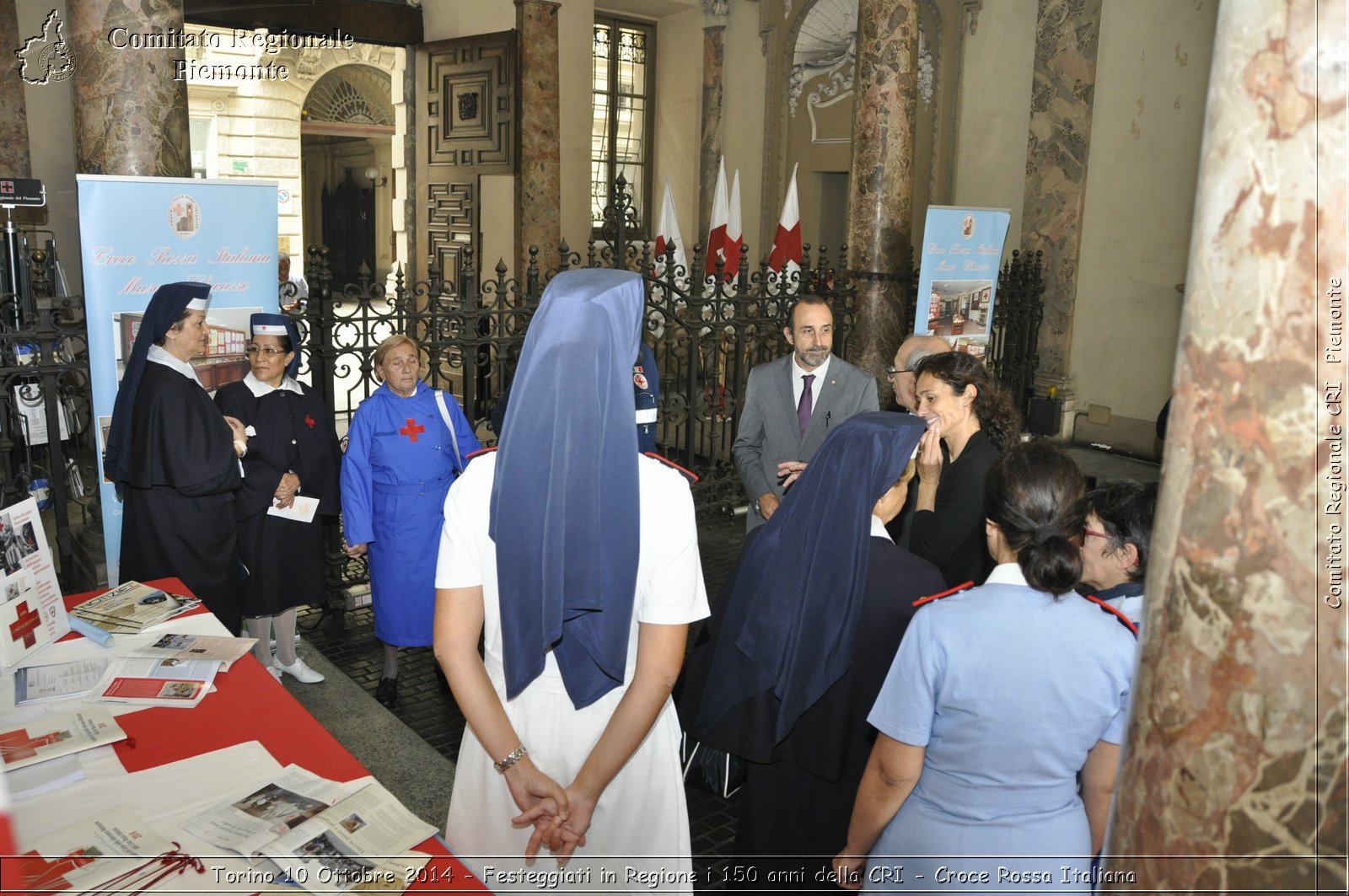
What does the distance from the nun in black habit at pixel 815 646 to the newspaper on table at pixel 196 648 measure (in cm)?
129

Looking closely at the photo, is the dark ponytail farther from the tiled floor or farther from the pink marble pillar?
the pink marble pillar

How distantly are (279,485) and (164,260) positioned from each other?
120 centimetres

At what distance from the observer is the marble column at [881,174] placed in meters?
7.59

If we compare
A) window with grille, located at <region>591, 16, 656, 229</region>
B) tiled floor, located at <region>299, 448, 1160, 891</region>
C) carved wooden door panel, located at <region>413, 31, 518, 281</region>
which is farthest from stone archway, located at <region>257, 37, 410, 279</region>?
tiled floor, located at <region>299, 448, 1160, 891</region>

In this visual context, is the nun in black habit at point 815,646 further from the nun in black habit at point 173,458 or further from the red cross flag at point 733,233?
the red cross flag at point 733,233

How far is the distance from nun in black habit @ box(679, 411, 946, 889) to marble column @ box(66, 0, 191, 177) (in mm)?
4188

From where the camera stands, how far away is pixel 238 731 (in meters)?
2.43

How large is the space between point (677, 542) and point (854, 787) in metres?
1.02

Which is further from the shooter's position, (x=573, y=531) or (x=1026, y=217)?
(x=1026, y=217)

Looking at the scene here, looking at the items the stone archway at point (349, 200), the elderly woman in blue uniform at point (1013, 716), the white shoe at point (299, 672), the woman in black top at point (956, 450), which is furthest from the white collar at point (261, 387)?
the stone archway at point (349, 200)

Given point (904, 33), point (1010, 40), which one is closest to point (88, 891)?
point (904, 33)

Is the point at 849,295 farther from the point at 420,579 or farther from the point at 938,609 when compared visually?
the point at 938,609

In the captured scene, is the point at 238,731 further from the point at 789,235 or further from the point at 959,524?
the point at 789,235

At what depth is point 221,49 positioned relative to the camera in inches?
533
